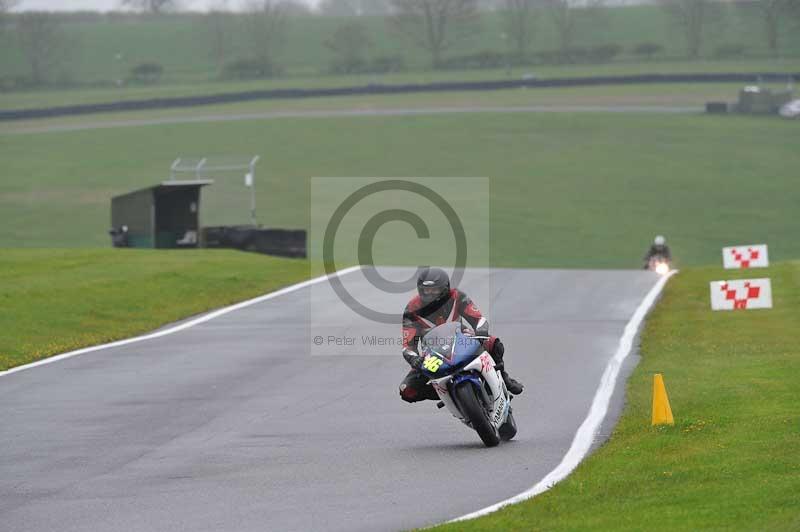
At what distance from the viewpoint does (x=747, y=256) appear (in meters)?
31.4

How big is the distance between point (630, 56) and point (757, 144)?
121 feet

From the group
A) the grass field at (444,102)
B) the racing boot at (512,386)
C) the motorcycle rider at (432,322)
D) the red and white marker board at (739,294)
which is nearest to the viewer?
the motorcycle rider at (432,322)

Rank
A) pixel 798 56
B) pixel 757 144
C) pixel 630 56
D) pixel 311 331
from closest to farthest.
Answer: pixel 311 331 < pixel 757 144 < pixel 798 56 < pixel 630 56

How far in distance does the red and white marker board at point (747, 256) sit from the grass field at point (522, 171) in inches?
444

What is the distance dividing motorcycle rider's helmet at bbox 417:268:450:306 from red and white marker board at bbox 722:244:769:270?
67.4ft

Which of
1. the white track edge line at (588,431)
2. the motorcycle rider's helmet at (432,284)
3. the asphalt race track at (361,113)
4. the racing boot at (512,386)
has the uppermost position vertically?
the asphalt race track at (361,113)

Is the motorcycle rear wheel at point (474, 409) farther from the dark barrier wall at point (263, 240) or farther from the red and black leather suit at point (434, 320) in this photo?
the dark barrier wall at point (263, 240)

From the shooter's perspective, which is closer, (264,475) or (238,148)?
(264,475)

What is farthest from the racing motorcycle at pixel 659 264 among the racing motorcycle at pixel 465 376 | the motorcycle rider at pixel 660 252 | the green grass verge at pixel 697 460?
the racing motorcycle at pixel 465 376

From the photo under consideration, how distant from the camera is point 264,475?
10961 mm

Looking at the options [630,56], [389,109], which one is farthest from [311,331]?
[630,56]

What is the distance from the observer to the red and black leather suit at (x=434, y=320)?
12.2 meters

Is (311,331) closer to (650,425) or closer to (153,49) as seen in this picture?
(650,425)

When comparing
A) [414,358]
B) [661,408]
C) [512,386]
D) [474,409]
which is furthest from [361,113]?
[474,409]
